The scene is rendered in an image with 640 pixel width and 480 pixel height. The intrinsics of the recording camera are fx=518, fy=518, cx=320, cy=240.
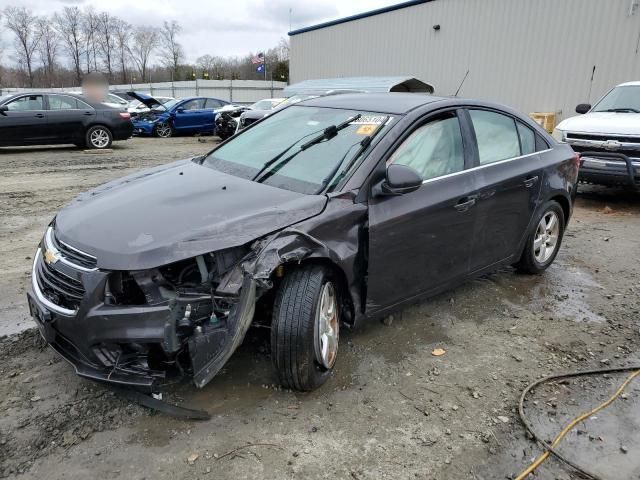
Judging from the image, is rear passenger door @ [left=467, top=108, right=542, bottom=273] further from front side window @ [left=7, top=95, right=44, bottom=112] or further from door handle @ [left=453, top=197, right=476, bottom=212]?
front side window @ [left=7, top=95, right=44, bottom=112]

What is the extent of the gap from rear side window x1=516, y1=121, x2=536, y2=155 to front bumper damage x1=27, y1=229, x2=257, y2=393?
293cm

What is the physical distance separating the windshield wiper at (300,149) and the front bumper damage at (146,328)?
958mm

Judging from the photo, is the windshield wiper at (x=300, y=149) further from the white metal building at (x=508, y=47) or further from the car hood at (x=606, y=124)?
the white metal building at (x=508, y=47)

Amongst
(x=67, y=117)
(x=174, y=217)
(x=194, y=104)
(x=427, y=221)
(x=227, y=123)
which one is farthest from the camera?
(x=194, y=104)

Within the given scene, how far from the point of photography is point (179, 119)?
18.5m

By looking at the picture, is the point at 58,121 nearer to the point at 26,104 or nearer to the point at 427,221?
the point at 26,104

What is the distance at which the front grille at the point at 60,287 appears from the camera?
2.62 metres

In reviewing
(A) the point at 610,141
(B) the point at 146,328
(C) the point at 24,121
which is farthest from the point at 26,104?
(A) the point at 610,141

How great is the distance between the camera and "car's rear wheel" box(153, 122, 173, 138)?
18.4 metres

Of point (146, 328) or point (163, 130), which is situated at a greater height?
point (146, 328)

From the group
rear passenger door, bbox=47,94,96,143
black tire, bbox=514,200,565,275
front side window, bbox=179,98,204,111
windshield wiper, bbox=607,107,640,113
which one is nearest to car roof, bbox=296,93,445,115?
black tire, bbox=514,200,565,275

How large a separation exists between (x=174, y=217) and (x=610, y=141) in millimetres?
7142

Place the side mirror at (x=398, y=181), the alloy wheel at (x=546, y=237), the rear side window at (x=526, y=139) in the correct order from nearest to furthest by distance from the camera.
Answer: the side mirror at (x=398, y=181) → the rear side window at (x=526, y=139) → the alloy wheel at (x=546, y=237)

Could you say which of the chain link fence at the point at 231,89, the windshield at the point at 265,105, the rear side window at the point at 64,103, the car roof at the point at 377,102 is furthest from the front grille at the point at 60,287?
the chain link fence at the point at 231,89
